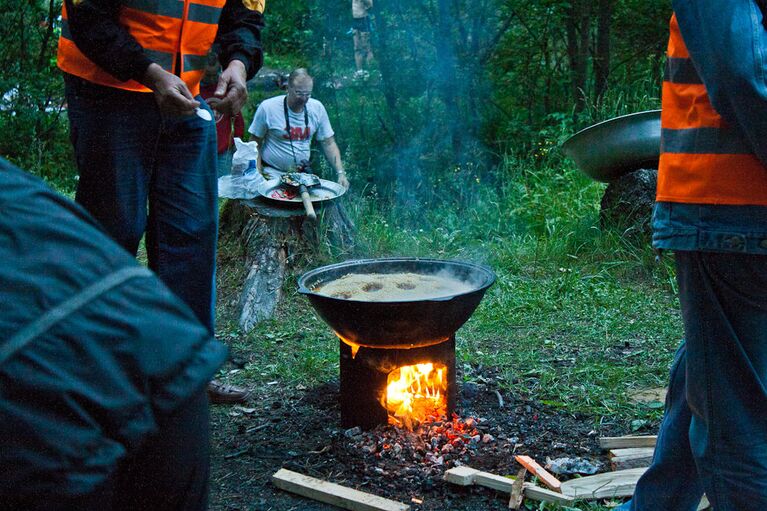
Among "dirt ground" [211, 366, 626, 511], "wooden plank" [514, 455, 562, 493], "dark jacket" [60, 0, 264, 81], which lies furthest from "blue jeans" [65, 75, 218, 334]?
"wooden plank" [514, 455, 562, 493]

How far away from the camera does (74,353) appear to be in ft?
3.37

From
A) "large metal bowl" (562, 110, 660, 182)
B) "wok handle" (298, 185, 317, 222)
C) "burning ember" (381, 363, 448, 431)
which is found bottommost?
"burning ember" (381, 363, 448, 431)

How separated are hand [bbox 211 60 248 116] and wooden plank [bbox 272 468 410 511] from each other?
1565mm

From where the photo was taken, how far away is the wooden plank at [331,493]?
3016 mm

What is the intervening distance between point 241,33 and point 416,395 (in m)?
1.85

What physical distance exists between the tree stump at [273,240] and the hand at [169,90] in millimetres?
2767

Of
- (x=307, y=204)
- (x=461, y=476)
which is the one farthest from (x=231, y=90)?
(x=307, y=204)

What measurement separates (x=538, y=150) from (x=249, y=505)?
7511 mm

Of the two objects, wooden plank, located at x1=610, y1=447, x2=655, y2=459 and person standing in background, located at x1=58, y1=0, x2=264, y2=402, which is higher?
person standing in background, located at x1=58, y1=0, x2=264, y2=402

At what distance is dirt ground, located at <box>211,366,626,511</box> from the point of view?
3.21m

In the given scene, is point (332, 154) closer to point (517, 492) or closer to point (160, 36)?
point (160, 36)

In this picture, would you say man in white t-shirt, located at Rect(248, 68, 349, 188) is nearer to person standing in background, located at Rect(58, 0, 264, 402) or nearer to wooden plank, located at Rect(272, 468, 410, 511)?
person standing in background, located at Rect(58, 0, 264, 402)

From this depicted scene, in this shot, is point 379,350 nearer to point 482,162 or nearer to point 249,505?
point 249,505

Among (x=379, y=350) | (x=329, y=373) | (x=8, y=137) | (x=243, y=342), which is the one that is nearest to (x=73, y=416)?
(x=379, y=350)
